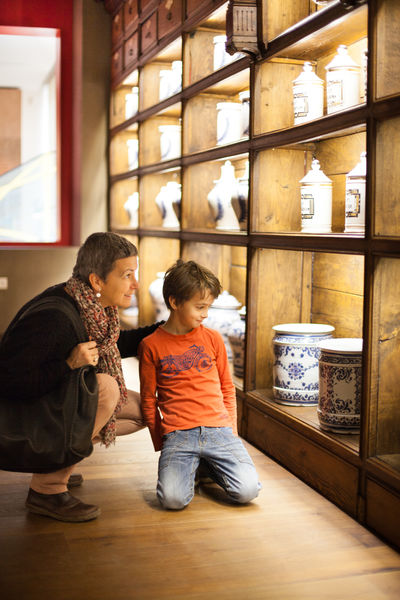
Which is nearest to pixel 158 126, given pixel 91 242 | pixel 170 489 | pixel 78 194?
pixel 78 194

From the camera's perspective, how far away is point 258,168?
3.06 metres

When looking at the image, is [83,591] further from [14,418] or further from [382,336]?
[382,336]

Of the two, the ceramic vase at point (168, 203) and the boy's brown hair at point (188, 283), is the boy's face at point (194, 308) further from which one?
the ceramic vase at point (168, 203)

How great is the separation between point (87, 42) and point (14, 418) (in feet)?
15.0

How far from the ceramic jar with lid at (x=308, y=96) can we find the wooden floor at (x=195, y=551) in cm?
135

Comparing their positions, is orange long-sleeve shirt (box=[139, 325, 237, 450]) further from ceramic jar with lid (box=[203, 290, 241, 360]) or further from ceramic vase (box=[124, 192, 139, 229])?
ceramic vase (box=[124, 192, 139, 229])

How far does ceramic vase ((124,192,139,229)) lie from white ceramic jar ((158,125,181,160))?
2.79 feet

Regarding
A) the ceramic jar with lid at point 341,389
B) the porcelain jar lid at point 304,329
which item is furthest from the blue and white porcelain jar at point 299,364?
the ceramic jar with lid at point 341,389

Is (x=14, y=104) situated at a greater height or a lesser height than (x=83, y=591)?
greater

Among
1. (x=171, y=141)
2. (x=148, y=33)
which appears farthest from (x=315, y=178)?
(x=148, y=33)

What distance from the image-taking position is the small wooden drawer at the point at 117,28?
567 centimetres

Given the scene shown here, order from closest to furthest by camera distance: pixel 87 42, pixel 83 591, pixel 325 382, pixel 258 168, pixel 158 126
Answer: pixel 83 591
pixel 325 382
pixel 258 168
pixel 158 126
pixel 87 42

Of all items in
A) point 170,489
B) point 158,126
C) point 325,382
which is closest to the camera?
point 170,489

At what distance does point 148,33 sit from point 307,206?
8.30ft
